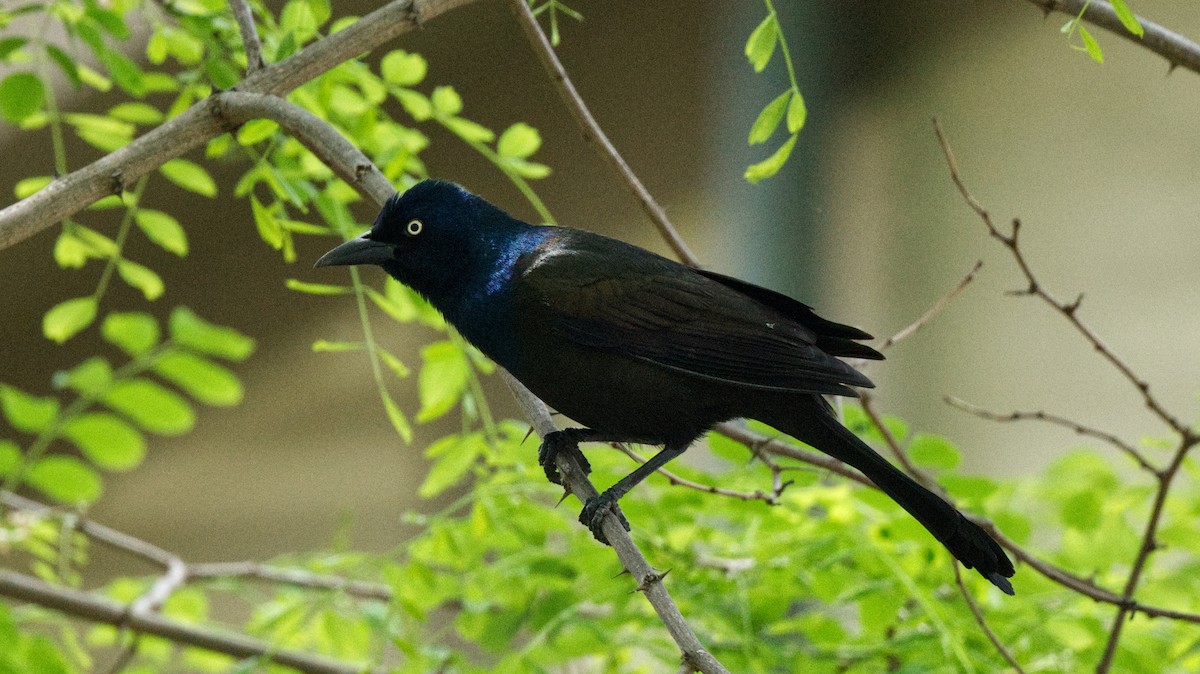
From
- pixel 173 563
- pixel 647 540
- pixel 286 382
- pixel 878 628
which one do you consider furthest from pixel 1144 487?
pixel 286 382

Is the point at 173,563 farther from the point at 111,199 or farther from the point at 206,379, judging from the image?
the point at 111,199

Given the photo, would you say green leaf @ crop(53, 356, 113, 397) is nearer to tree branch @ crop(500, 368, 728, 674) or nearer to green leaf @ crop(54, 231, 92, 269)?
green leaf @ crop(54, 231, 92, 269)

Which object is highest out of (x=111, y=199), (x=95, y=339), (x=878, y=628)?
(x=95, y=339)

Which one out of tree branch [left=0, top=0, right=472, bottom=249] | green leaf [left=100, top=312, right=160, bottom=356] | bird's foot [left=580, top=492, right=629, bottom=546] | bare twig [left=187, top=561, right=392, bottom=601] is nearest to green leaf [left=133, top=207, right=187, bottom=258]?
green leaf [left=100, top=312, right=160, bottom=356]

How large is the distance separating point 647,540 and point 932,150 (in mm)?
2626

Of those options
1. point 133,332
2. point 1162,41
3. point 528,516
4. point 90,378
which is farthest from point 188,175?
point 1162,41

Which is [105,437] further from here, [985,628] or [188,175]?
[985,628]

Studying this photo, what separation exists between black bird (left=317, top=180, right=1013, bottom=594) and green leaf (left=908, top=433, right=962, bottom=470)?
1.39 ft

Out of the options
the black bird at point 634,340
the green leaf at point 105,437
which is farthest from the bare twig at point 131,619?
the black bird at point 634,340

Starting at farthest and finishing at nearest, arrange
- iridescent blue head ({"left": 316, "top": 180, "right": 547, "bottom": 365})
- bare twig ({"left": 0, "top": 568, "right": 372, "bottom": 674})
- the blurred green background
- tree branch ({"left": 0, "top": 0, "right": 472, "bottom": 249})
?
the blurred green background → bare twig ({"left": 0, "top": 568, "right": 372, "bottom": 674}) → iridescent blue head ({"left": 316, "top": 180, "right": 547, "bottom": 365}) → tree branch ({"left": 0, "top": 0, "right": 472, "bottom": 249})

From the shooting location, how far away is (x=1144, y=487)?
2396 mm

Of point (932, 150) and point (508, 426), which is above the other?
point (932, 150)

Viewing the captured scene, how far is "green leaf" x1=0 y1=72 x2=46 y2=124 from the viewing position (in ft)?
7.15

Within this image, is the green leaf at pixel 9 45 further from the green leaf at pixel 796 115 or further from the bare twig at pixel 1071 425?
the bare twig at pixel 1071 425
